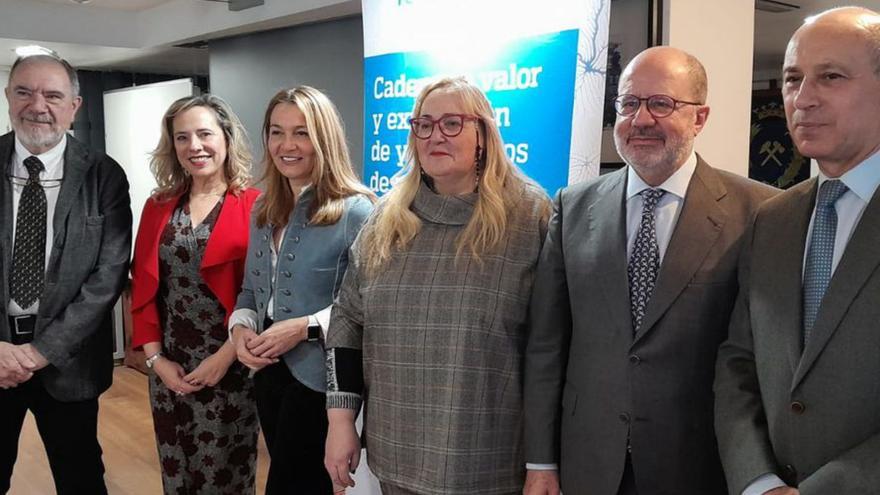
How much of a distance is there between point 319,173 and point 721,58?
1.59 m

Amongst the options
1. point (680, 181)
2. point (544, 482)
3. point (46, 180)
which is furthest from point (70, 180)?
point (680, 181)

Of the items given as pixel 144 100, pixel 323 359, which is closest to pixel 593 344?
pixel 323 359

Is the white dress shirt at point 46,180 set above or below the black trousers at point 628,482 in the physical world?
above

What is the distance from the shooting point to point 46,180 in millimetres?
2588

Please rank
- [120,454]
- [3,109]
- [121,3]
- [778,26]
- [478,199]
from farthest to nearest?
[3,109] → [778,26] → [121,3] → [120,454] → [478,199]

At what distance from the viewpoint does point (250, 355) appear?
2275mm

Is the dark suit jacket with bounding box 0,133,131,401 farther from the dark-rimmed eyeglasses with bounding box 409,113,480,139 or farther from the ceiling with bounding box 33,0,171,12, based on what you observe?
the ceiling with bounding box 33,0,171,12

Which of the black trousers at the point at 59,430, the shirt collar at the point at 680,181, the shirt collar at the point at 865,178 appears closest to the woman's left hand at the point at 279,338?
the black trousers at the point at 59,430

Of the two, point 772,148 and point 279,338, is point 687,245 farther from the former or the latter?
point 772,148

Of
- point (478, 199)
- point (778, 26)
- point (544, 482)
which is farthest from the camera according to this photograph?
point (778, 26)

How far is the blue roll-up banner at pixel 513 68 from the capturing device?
2.43 m

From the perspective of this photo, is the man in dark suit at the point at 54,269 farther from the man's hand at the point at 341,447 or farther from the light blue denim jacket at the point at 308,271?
the man's hand at the point at 341,447

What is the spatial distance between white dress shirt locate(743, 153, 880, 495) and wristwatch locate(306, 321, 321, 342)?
123 centimetres

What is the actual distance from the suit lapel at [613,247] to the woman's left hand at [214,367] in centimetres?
131
